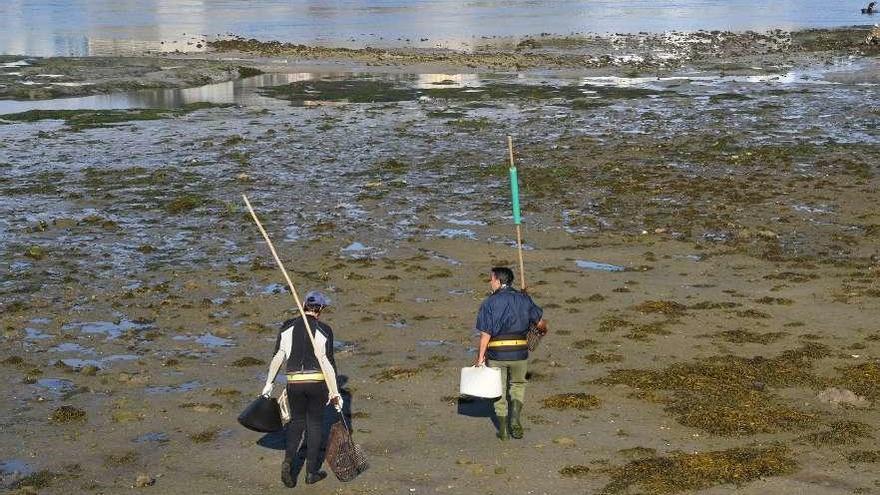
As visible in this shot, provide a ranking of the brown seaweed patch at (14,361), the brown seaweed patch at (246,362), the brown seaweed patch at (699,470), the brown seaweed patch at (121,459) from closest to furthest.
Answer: the brown seaweed patch at (699,470) → the brown seaweed patch at (121,459) → the brown seaweed patch at (246,362) → the brown seaweed patch at (14,361)

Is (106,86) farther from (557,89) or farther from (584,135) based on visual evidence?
(584,135)

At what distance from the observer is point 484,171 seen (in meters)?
27.9

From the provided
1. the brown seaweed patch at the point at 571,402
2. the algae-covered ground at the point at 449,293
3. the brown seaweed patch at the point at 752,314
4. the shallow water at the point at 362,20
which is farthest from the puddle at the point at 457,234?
the shallow water at the point at 362,20

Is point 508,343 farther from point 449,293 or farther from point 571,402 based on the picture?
point 449,293

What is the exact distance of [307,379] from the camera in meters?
10.7

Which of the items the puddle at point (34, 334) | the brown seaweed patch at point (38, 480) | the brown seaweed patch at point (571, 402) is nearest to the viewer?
the brown seaweed patch at point (38, 480)

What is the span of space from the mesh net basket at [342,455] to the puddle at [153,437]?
227cm

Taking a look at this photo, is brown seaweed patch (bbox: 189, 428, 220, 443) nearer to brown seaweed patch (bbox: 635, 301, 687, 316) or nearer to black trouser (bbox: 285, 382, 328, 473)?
black trouser (bbox: 285, 382, 328, 473)

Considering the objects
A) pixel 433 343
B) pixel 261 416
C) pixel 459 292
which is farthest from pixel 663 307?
pixel 261 416

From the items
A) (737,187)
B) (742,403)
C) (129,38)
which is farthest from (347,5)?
(742,403)

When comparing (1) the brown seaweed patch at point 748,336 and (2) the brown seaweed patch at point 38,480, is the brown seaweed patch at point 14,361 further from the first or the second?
(1) the brown seaweed patch at point 748,336

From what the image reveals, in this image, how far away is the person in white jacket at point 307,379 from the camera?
10.7 metres

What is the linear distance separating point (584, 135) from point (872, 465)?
22805 millimetres

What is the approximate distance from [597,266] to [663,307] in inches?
110
